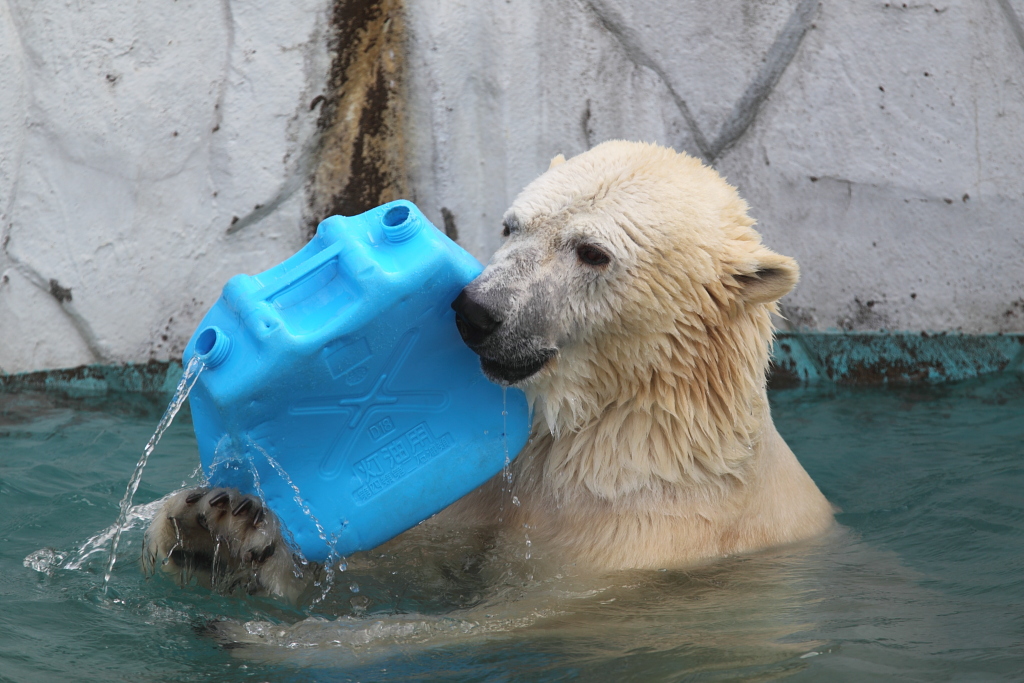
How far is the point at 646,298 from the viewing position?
2.60m

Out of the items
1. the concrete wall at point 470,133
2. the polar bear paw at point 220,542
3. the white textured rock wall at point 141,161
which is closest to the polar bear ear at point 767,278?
the polar bear paw at point 220,542

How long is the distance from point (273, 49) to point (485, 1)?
1013mm

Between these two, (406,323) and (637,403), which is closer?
(406,323)

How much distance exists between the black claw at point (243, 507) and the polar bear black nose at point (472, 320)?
677 millimetres

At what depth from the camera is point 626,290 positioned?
2.58 metres

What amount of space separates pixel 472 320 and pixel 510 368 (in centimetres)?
19

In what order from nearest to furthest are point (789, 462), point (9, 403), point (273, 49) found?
1. point (789, 462)
2. point (9, 403)
3. point (273, 49)

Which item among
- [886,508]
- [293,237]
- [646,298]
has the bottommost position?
[886,508]

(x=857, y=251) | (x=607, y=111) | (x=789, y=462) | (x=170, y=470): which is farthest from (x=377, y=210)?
(x=857, y=251)

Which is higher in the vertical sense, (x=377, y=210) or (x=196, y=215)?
(x=377, y=210)

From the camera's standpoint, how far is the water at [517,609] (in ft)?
7.63

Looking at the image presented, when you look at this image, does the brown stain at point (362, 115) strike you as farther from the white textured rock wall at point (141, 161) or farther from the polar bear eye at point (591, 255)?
the polar bear eye at point (591, 255)

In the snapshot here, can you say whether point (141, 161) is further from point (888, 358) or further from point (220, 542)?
point (888, 358)

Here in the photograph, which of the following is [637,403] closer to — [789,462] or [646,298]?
[646,298]
